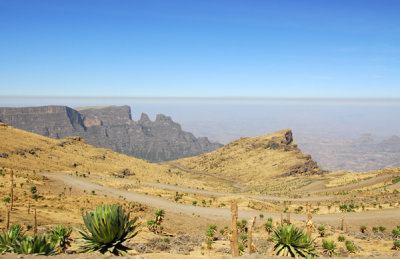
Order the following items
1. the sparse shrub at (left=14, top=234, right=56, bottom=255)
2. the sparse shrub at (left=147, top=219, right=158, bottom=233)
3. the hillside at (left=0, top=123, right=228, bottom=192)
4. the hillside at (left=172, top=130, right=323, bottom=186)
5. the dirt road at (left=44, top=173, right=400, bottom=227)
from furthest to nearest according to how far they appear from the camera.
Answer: the hillside at (left=172, top=130, right=323, bottom=186)
the hillside at (left=0, top=123, right=228, bottom=192)
the dirt road at (left=44, top=173, right=400, bottom=227)
the sparse shrub at (left=147, top=219, right=158, bottom=233)
the sparse shrub at (left=14, top=234, right=56, bottom=255)

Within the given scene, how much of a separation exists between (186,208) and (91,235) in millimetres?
26742

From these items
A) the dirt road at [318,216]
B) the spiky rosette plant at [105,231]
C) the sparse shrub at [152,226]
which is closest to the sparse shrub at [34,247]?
the spiky rosette plant at [105,231]

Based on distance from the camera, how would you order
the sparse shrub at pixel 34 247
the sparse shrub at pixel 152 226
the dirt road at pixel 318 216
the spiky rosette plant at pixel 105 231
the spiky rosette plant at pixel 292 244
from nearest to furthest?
the spiky rosette plant at pixel 105 231
the sparse shrub at pixel 34 247
the spiky rosette plant at pixel 292 244
the sparse shrub at pixel 152 226
the dirt road at pixel 318 216

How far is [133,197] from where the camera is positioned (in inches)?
1679

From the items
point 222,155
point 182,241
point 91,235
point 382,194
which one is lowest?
point 222,155

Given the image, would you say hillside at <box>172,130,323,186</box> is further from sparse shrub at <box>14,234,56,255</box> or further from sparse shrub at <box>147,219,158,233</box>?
sparse shrub at <box>14,234,56,255</box>

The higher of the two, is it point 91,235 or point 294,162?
point 91,235

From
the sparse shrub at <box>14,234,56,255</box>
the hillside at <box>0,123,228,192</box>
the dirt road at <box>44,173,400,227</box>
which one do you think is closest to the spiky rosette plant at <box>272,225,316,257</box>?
the sparse shrub at <box>14,234,56,255</box>

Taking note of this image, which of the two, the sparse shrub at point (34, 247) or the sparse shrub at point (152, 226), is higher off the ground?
the sparse shrub at point (34, 247)

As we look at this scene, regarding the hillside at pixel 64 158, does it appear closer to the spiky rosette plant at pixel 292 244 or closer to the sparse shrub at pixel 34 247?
A: the sparse shrub at pixel 34 247

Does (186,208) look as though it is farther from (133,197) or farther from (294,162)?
(294,162)

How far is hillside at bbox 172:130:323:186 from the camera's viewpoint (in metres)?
103

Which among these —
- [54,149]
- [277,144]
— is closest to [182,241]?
[54,149]

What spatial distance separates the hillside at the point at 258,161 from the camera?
102750 millimetres
